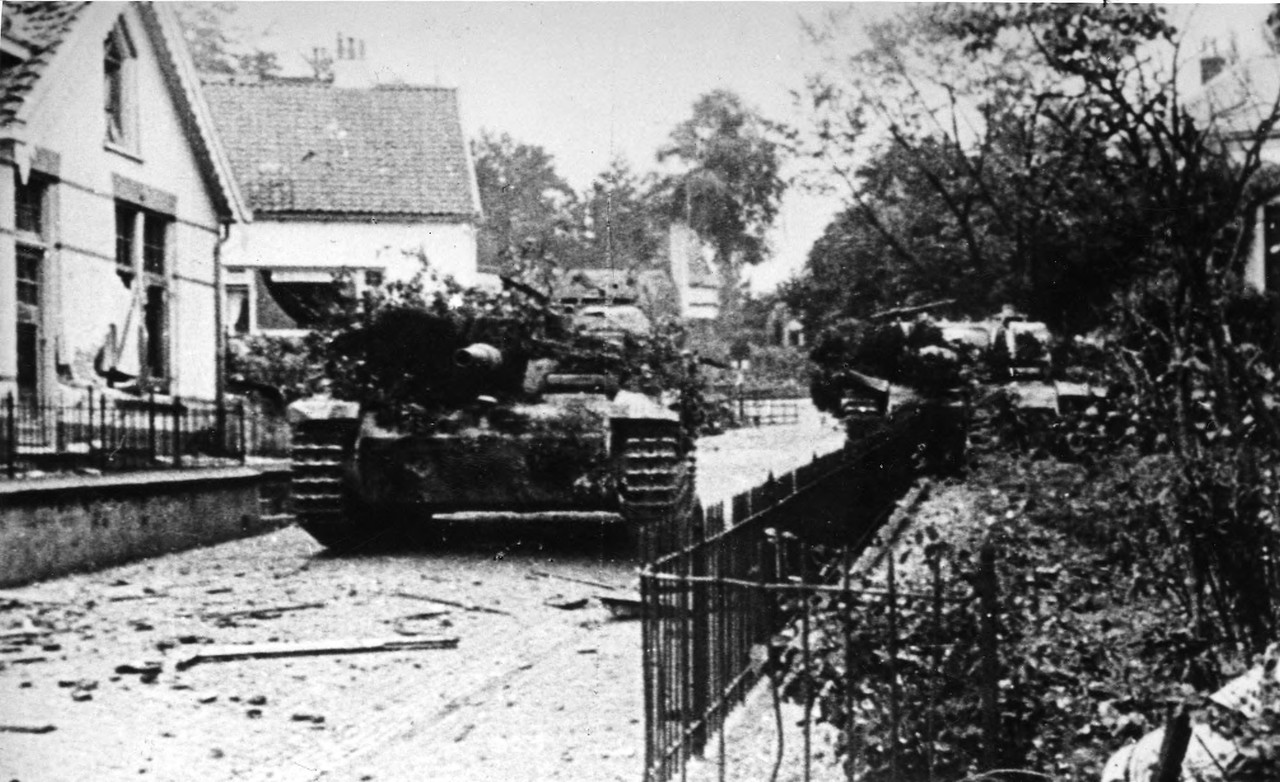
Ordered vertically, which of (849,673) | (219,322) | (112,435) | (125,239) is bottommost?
(849,673)

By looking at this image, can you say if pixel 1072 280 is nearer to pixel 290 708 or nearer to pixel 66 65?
pixel 290 708

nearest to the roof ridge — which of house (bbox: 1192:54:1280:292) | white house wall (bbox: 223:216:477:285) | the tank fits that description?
white house wall (bbox: 223:216:477:285)

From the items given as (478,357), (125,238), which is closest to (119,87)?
(125,238)

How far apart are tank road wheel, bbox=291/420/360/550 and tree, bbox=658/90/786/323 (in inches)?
158

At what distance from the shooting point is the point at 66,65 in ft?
45.4

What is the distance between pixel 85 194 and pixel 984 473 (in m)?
A: 10.7

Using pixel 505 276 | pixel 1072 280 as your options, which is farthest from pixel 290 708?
pixel 505 276

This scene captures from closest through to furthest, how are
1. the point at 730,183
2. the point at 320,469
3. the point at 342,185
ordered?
the point at 320,469 < the point at 730,183 < the point at 342,185

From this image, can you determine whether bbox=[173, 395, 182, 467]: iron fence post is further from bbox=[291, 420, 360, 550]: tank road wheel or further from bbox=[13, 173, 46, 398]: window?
bbox=[291, 420, 360, 550]: tank road wheel

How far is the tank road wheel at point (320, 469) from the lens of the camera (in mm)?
11828

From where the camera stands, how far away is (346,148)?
22688 mm

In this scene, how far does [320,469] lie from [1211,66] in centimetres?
788

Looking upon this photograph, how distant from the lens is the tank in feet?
38.1

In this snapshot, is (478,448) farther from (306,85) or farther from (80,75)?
(306,85)
